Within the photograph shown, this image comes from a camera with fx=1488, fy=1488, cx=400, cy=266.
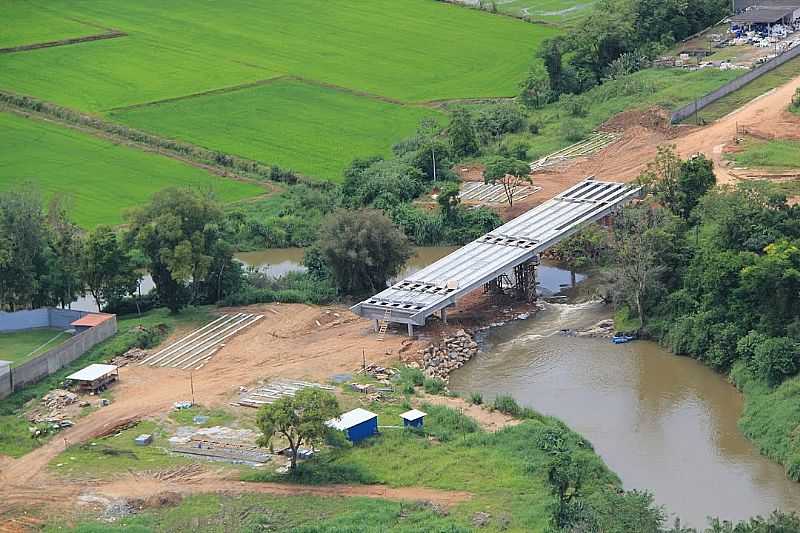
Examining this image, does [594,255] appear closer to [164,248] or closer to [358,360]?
[358,360]

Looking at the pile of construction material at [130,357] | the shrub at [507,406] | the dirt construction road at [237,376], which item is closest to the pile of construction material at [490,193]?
the dirt construction road at [237,376]

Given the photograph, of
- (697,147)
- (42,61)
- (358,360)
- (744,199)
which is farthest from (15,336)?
(42,61)

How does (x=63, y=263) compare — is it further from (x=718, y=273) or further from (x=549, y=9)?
(x=549, y=9)

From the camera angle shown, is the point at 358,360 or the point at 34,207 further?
the point at 34,207

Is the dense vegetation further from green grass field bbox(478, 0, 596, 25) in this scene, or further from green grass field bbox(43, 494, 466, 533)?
green grass field bbox(478, 0, 596, 25)

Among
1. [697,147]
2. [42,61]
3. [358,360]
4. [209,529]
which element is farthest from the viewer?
[42,61]

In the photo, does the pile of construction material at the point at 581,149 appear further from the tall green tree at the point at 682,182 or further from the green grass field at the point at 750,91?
the tall green tree at the point at 682,182

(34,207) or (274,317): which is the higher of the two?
(34,207)
